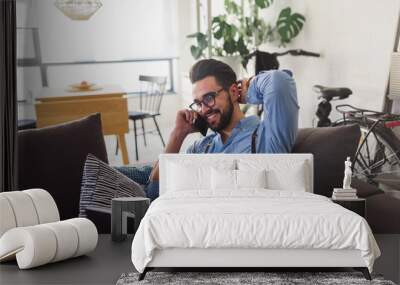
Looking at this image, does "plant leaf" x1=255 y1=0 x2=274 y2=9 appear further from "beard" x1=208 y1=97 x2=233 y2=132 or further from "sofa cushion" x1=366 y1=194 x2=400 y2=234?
"sofa cushion" x1=366 y1=194 x2=400 y2=234

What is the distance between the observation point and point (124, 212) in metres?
5.95

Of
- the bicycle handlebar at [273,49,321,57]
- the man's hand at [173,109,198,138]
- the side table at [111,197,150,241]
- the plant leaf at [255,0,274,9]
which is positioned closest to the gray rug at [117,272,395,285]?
the side table at [111,197,150,241]

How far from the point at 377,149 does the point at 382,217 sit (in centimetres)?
66

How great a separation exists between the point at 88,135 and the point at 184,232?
1.88 meters

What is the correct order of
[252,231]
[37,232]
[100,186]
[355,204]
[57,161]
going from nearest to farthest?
[252,231], [37,232], [355,204], [100,186], [57,161]

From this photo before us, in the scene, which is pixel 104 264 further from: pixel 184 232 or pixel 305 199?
pixel 305 199

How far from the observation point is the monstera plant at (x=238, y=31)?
6914 mm

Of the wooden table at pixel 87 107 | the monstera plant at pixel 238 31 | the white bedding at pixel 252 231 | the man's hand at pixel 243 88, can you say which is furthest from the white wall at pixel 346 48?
the white bedding at pixel 252 231

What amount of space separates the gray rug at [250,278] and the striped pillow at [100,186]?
1204mm

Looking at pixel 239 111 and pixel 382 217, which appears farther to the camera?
pixel 239 111

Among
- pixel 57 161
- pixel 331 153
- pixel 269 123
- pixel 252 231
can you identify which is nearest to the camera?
pixel 252 231

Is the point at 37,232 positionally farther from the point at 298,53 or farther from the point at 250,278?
the point at 298,53

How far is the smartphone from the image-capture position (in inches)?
269

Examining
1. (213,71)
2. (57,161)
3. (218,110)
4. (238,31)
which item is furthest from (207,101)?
(57,161)
